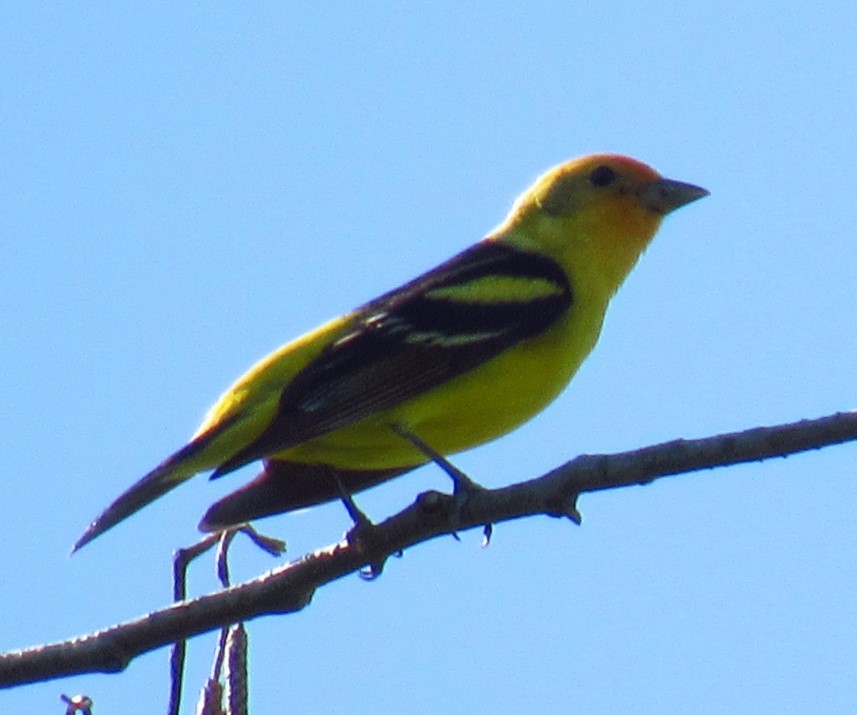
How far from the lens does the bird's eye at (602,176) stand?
22.0 feet

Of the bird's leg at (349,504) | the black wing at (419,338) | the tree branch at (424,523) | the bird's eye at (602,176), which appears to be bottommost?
the tree branch at (424,523)

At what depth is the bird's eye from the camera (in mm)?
6715

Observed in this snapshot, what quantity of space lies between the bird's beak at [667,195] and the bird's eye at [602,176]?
6.4 inches

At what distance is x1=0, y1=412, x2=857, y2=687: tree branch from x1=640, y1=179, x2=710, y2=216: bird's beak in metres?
2.99

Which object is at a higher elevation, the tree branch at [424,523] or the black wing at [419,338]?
the black wing at [419,338]

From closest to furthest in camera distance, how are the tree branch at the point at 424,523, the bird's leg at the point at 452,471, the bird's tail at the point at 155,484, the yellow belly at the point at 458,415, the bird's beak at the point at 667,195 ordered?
1. the tree branch at the point at 424,523
2. the bird's leg at the point at 452,471
3. the bird's tail at the point at 155,484
4. the yellow belly at the point at 458,415
5. the bird's beak at the point at 667,195

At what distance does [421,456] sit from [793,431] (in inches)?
94.8

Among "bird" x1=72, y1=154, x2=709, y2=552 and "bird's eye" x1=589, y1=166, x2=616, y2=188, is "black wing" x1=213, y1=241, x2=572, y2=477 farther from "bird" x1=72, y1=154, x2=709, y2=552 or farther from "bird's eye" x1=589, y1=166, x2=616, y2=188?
"bird's eye" x1=589, y1=166, x2=616, y2=188

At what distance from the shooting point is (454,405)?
5254mm

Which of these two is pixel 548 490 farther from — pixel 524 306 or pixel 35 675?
pixel 524 306

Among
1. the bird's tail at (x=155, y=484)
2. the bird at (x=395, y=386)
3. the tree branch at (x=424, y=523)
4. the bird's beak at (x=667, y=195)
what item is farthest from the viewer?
the bird's beak at (x=667, y=195)

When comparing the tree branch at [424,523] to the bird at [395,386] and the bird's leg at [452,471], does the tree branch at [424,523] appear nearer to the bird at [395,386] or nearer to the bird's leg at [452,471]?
the bird's leg at [452,471]

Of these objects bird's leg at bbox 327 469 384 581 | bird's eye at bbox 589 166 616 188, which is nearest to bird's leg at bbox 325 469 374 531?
bird's leg at bbox 327 469 384 581

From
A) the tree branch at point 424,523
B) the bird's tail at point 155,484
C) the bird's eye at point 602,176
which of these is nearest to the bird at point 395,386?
the bird's tail at point 155,484
